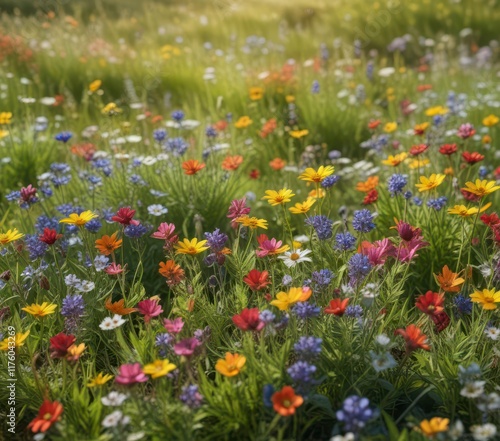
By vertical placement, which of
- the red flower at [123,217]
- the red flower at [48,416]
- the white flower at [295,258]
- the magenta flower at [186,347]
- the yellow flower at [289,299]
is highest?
the red flower at [123,217]

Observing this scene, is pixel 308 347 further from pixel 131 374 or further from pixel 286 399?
pixel 131 374

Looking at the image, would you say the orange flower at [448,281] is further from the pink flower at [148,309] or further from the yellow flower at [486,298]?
the pink flower at [148,309]

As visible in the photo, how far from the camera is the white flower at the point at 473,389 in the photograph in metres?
1.79

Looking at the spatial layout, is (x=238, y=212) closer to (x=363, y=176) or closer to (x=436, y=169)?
(x=436, y=169)

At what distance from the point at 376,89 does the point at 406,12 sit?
13.7 ft

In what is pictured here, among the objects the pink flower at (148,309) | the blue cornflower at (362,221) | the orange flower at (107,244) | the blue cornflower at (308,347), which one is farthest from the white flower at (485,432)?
the orange flower at (107,244)

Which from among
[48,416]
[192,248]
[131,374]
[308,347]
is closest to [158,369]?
[131,374]

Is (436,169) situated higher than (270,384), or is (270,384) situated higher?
(270,384)

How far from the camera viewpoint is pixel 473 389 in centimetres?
184

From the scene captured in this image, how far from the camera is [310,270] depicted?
98.3 inches

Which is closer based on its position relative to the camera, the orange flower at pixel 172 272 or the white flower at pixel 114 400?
the white flower at pixel 114 400

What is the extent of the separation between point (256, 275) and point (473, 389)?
76 cm

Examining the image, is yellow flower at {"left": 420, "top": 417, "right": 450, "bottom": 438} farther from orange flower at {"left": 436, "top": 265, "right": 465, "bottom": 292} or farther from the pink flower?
the pink flower

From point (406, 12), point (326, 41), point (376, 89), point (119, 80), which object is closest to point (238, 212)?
point (376, 89)
